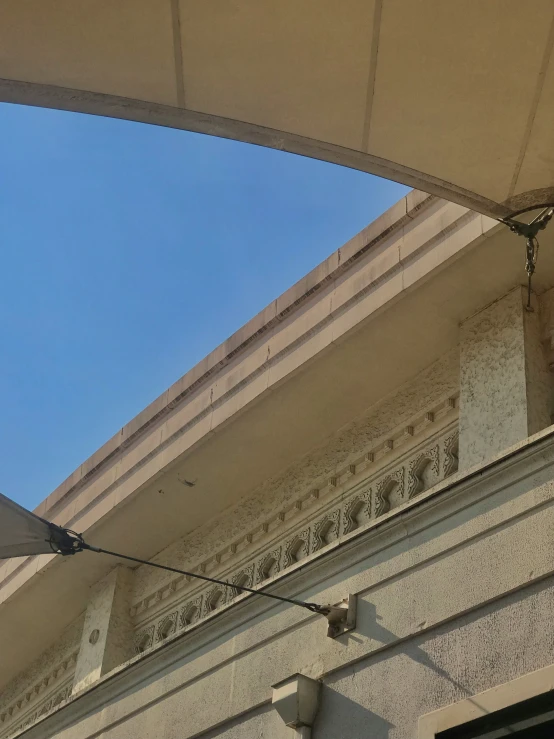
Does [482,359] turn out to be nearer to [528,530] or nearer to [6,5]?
[528,530]

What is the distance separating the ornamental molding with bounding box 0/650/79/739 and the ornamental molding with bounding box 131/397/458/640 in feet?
5.10

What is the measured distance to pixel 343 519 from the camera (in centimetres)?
588

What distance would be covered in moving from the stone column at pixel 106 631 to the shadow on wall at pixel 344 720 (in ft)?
9.46

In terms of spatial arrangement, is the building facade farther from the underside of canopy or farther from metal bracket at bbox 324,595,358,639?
the underside of canopy

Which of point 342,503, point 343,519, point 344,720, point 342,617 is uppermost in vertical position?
point 342,503

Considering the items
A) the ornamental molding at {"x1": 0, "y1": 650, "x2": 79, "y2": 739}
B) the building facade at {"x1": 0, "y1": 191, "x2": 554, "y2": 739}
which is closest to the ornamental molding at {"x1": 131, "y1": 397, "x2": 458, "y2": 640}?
the building facade at {"x1": 0, "y1": 191, "x2": 554, "y2": 739}

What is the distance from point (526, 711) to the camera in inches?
145

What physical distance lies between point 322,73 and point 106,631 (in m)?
4.58

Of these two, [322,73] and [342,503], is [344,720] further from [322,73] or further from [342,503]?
[322,73]

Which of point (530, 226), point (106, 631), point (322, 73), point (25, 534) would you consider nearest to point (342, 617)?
point (25, 534)

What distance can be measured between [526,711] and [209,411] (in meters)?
3.33

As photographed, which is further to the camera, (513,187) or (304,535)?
(304,535)

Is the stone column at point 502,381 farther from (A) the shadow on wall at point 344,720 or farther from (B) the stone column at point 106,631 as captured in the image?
(B) the stone column at point 106,631

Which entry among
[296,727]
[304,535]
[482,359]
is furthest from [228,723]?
[482,359]
